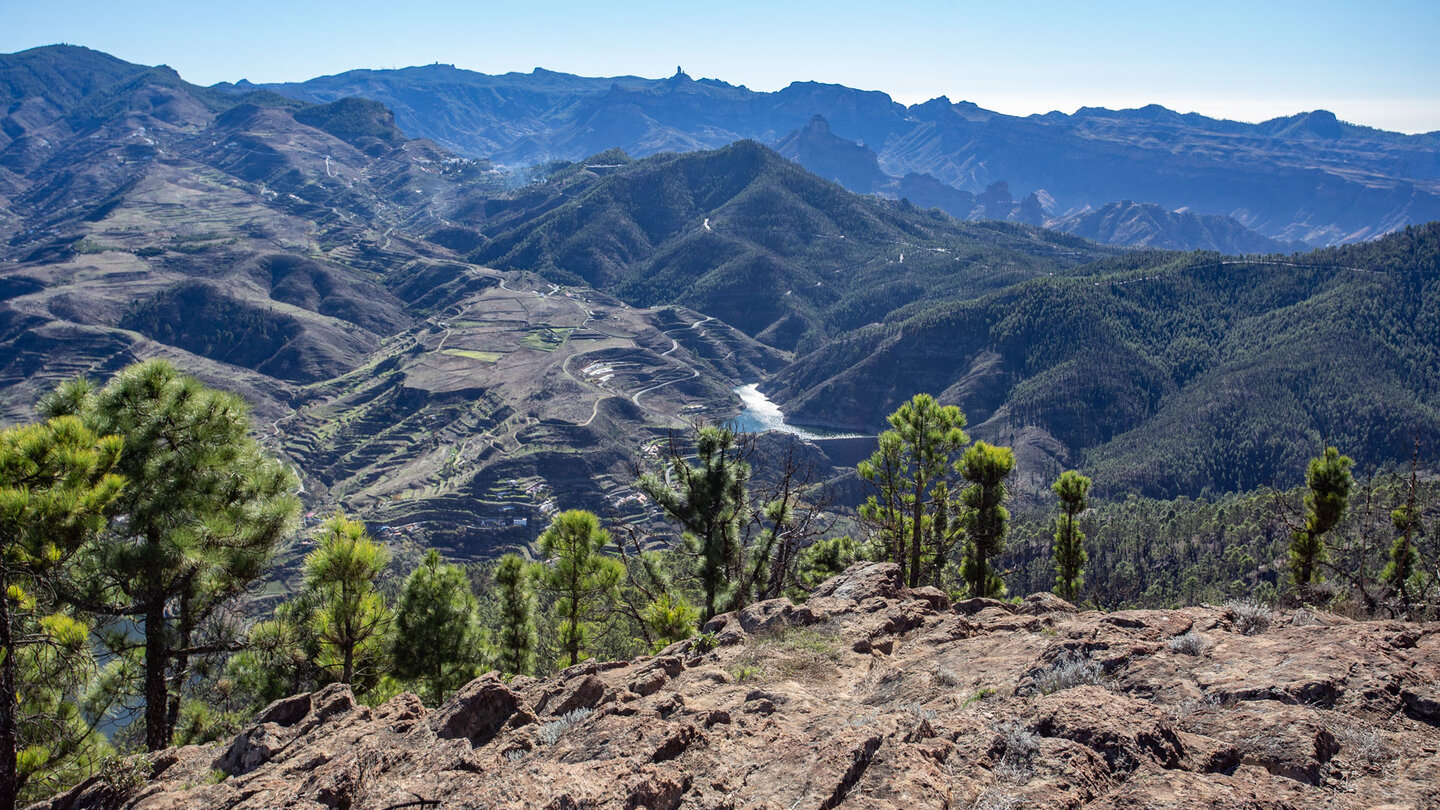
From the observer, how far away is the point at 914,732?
27.5ft

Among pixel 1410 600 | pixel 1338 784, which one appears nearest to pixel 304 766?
pixel 1338 784

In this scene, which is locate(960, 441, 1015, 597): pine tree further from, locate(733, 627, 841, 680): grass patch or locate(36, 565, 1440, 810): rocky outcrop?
locate(733, 627, 841, 680): grass patch

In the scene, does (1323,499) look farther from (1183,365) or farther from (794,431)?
(1183,365)

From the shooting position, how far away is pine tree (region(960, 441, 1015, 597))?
25.5 m

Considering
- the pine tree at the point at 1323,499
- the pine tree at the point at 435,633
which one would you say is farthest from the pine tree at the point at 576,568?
the pine tree at the point at 1323,499

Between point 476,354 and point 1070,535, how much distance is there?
148190 mm

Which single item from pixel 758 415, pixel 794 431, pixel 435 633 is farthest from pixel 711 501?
pixel 758 415

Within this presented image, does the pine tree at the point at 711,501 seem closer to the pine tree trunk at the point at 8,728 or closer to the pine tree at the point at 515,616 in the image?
the pine tree at the point at 515,616

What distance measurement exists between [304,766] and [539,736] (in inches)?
123

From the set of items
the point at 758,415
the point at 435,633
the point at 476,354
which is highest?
the point at 435,633

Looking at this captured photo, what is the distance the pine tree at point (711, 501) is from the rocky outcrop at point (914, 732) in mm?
8027

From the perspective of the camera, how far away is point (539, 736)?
1027cm

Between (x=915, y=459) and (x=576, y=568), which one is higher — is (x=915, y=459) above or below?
above

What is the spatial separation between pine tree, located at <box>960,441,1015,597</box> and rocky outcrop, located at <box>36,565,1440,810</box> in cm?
1240
